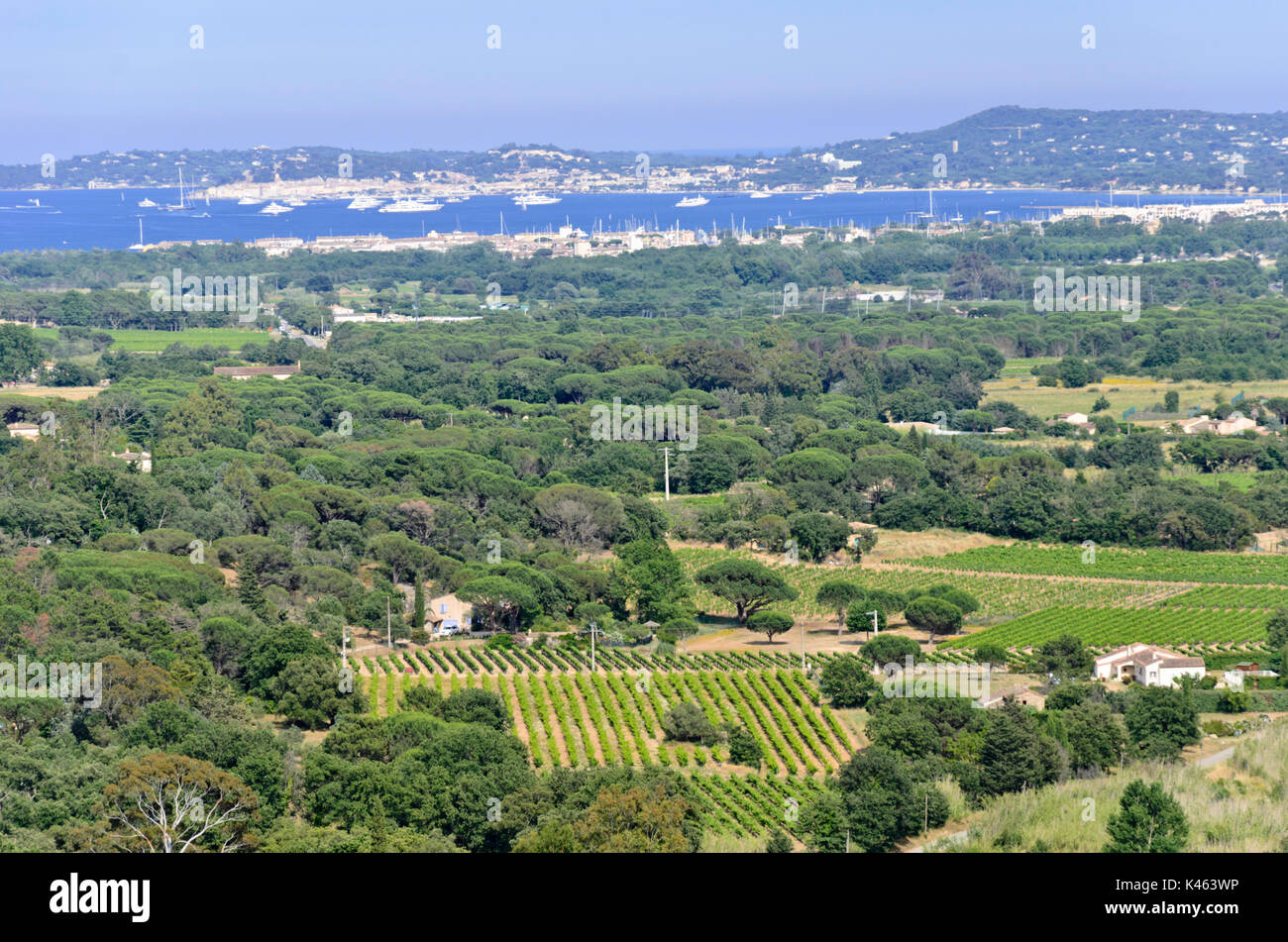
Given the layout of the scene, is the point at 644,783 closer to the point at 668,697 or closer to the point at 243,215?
the point at 668,697

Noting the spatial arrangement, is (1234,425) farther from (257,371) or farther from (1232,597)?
(257,371)

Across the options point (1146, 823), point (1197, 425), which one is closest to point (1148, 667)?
point (1146, 823)

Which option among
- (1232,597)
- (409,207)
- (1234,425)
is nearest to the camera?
(1232,597)

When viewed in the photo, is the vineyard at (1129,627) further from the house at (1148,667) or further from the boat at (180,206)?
the boat at (180,206)

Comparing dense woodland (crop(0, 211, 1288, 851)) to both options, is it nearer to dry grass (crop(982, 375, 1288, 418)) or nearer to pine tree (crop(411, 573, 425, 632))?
pine tree (crop(411, 573, 425, 632))

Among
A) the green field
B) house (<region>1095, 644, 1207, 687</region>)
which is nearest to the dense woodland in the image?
the green field
